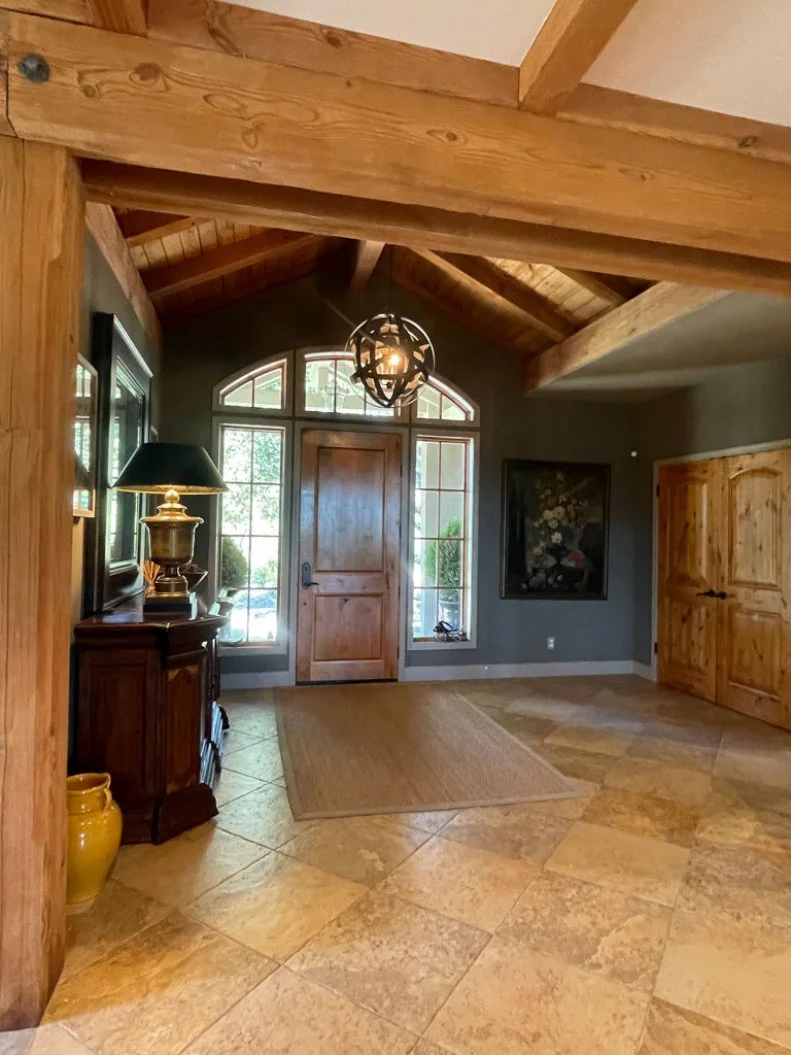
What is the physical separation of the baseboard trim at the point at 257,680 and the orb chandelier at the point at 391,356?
2.58m

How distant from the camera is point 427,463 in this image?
5.62m

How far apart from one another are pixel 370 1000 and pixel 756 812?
2249 mm

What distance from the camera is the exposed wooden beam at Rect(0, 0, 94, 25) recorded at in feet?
5.17

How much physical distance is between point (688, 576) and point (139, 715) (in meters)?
4.66

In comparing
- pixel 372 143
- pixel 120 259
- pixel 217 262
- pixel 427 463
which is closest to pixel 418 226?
pixel 372 143

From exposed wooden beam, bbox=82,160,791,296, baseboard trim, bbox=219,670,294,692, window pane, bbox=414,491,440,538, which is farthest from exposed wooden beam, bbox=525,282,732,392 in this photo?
baseboard trim, bbox=219,670,294,692

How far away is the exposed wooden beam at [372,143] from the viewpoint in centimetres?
162

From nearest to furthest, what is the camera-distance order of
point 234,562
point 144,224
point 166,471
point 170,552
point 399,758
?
point 166,471, point 170,552, point 144,224, point 399,758, point 234,562

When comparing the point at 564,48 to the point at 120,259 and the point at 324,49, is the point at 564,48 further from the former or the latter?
the point at 120,259

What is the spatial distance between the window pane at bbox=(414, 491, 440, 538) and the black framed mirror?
2.54 metres

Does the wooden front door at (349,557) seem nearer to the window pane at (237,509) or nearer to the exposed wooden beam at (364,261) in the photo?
the window pane at (237,509)

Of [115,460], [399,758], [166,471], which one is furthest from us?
[399,758]

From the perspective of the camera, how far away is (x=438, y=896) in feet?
7.29

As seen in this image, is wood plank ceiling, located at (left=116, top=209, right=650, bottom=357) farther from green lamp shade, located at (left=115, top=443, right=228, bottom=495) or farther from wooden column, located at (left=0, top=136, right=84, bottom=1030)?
wooden column, located at (left=0, top=136, right=84, bottom=1030)
